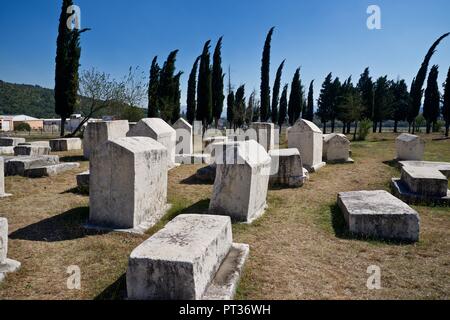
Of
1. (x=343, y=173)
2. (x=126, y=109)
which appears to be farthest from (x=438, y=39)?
(x=126, y=109)

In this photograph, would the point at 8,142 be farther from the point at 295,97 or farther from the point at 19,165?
the point at 295,97

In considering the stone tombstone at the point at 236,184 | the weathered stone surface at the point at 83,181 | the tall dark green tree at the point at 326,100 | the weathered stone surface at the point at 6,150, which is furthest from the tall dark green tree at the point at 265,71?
the stone tombstone at the point at 236,184

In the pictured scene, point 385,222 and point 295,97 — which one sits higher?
point 295,97

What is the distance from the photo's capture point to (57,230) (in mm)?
4938

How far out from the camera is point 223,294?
3002mm

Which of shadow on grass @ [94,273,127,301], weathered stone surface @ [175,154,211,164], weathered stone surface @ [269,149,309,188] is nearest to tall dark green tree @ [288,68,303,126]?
weathered stone surface @ [175,154,211,164]

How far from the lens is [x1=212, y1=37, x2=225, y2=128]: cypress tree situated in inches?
1115

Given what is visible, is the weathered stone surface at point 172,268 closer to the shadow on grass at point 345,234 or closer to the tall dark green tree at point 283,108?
the shadow on grass at point 345,234

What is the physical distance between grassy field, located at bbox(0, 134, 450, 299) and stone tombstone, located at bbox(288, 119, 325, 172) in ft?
10.9

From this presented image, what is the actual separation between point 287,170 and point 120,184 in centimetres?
469

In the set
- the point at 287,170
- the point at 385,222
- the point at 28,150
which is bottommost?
the point at 385,222

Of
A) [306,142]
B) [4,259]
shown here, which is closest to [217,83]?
[306,142]

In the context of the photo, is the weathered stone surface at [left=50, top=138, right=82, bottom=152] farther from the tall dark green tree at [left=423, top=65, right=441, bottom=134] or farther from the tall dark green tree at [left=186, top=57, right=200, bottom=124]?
the tall dark green tree at [left=423, top=65, right=441, bottom=134]
